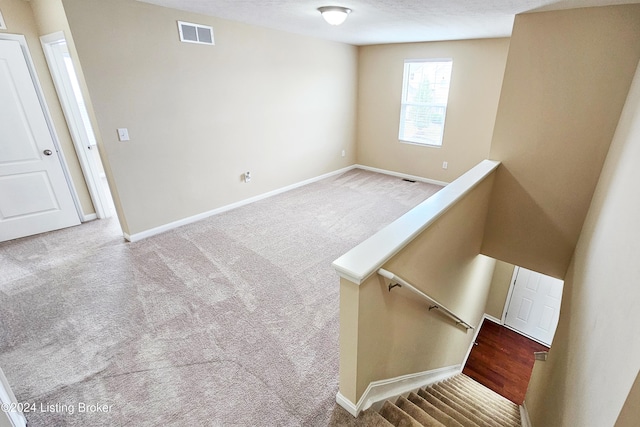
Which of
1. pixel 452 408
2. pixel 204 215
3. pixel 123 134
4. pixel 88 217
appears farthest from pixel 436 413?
pixel 88 217

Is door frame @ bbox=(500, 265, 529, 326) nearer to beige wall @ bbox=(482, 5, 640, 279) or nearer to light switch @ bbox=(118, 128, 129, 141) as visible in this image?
beige wall @ bbox=(482, 5, 640, 279)

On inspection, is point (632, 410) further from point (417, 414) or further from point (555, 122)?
point (555, 122)

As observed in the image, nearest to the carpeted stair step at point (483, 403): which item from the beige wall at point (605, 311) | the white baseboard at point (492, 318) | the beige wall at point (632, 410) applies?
the beige wall at point (605, 311)

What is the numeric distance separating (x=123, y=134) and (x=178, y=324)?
203cm

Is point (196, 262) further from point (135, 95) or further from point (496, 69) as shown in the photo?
point (496, 69)

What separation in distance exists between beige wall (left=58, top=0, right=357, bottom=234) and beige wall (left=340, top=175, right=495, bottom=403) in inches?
114

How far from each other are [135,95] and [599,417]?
4.00 meters

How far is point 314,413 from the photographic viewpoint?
1595mm

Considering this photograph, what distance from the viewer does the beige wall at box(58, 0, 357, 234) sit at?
2.81 m

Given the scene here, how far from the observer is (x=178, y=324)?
7.22 feet

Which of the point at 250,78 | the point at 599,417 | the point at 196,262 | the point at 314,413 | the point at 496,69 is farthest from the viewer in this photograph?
the point at 496,69

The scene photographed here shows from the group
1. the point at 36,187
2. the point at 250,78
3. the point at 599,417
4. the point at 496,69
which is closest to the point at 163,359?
the point at 599,417

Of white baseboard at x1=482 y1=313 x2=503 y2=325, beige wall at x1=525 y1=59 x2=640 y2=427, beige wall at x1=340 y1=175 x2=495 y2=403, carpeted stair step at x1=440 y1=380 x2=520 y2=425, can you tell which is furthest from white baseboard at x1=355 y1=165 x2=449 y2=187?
carpeted stair step at x1=440 y1=380 x2=520 y2=425

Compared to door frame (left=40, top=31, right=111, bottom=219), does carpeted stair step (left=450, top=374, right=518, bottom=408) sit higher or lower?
lower
